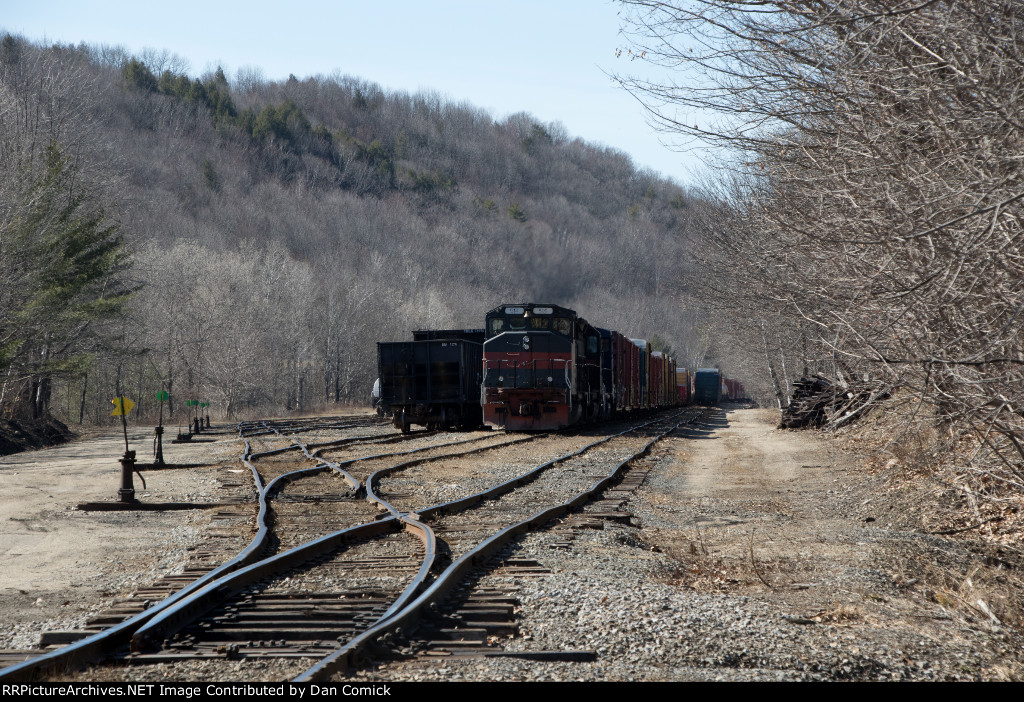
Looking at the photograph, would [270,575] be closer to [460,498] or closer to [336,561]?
[336,561]

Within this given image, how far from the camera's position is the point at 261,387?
5853 cm

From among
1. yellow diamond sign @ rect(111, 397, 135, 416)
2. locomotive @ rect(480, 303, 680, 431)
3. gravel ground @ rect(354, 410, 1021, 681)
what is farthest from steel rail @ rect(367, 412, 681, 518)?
locomotive @ rect(480, 303, 680, 431)

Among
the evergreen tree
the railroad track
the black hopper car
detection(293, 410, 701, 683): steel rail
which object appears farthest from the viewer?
the black hopper car

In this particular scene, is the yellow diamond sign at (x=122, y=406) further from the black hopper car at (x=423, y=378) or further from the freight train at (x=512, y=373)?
the black hopper car at (x=423, y=378)

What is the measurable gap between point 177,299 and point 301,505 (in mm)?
44783

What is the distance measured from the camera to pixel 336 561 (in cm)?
791

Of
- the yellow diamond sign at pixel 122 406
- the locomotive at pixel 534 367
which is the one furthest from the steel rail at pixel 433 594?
the locomotive at pixel 534 367

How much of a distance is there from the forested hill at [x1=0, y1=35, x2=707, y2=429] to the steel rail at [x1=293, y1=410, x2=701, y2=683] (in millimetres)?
20562

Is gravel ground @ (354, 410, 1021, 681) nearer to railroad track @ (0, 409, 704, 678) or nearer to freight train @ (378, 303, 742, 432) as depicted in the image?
railroad track @ (0, 409, 704, 678)

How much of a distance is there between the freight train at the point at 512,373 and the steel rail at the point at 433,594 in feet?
48.0

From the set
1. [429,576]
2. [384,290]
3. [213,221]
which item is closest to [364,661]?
[429,576]

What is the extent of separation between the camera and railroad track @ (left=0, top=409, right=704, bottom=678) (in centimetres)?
539
